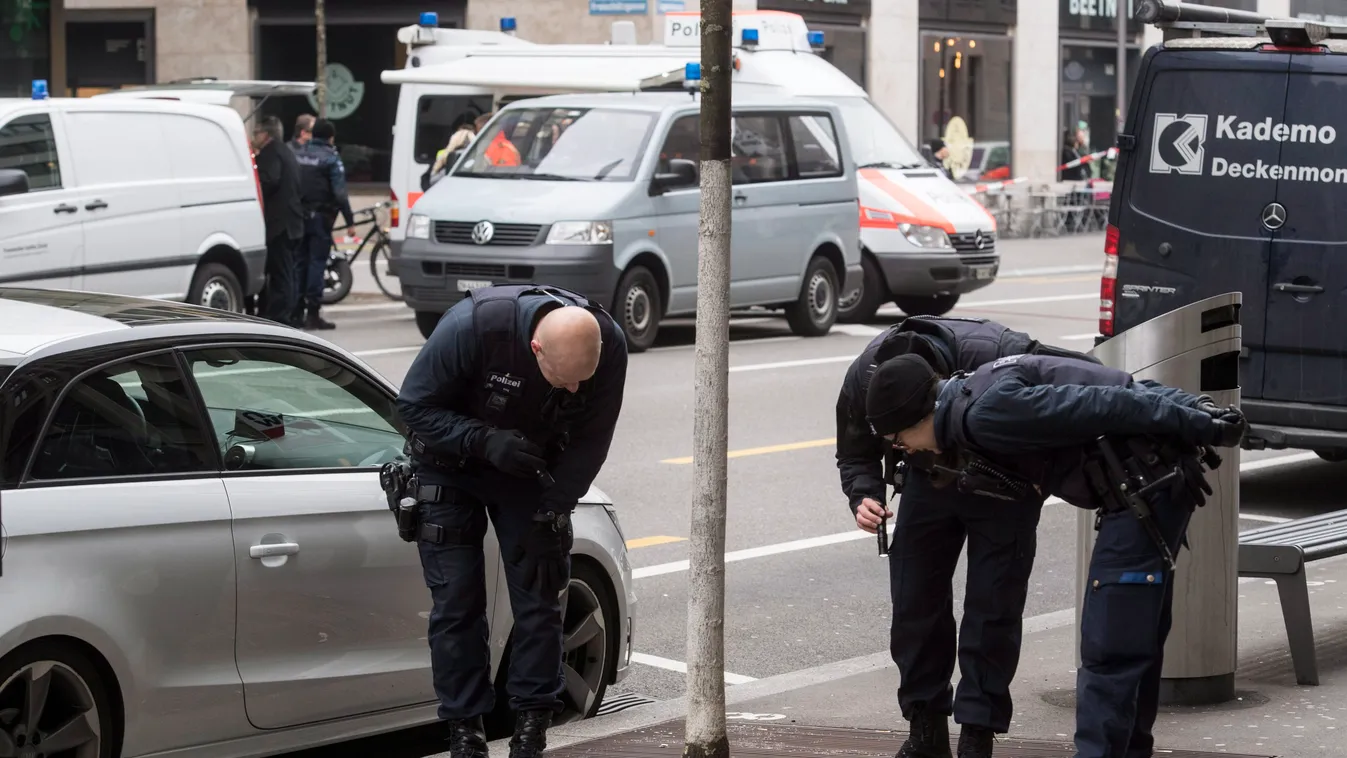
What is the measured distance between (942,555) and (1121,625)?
645 millimetres

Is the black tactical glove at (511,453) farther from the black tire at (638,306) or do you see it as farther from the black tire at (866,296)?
the black tire at (866,296)

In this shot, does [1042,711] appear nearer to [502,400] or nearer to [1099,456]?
[1099,456]

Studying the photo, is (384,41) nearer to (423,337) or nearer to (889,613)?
(423,337)

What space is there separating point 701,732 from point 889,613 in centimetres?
288

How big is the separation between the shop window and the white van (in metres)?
19.8

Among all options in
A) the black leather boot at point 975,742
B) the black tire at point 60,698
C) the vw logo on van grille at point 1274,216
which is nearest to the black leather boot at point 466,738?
the black tire at point 60,698

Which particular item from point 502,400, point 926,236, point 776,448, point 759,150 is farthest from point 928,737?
point 926,236

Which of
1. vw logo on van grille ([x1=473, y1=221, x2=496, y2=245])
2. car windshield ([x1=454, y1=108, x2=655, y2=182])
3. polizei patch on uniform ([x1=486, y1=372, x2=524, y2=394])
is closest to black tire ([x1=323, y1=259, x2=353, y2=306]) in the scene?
car windshield ([x1=454, y1=108, x2=655, y2=182])

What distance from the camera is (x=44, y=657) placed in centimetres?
470

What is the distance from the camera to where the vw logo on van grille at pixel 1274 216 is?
9445mm

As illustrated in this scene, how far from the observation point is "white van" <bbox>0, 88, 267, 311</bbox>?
45.4ft

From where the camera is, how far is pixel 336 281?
19656 mm

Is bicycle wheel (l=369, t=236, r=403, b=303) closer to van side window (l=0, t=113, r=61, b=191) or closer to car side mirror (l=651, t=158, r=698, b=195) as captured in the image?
car side mirror (l=651, t=158, r=698, b=195)

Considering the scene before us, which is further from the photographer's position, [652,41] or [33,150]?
[652,41]
